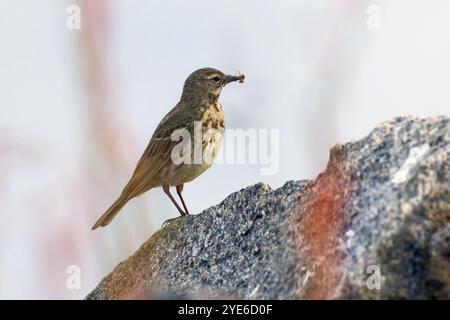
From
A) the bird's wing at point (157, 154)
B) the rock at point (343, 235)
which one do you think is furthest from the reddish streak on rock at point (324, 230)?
the bird's wing at point (157, 154)

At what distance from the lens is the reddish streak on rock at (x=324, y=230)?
401 cm

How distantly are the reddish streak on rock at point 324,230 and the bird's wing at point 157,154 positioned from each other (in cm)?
309

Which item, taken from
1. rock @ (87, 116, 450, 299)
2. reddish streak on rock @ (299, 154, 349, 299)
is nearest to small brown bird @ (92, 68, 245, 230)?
rock @ (87, 116, 450, 299)

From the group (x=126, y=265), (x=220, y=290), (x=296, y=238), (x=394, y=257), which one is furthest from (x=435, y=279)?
(x=126, y=265)

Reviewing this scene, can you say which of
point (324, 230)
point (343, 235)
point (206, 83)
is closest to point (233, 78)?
point (206, 83)

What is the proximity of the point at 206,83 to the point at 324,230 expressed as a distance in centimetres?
452

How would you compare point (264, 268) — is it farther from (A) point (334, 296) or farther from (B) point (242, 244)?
(A) point (334, 296)

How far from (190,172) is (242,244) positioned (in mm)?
2517

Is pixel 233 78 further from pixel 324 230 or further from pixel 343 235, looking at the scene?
pixel 343 235

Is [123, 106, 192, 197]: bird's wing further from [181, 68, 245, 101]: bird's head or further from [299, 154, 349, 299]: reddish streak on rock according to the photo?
[299, 154, 349, 299]: reddish streak on rock

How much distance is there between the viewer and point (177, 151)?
7.67 metres

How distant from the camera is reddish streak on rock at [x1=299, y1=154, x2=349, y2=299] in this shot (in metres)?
4.01

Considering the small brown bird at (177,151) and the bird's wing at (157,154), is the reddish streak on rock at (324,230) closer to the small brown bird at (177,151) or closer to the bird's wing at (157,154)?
the small brown bird at (177,151)

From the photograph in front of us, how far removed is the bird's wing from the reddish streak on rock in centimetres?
309
